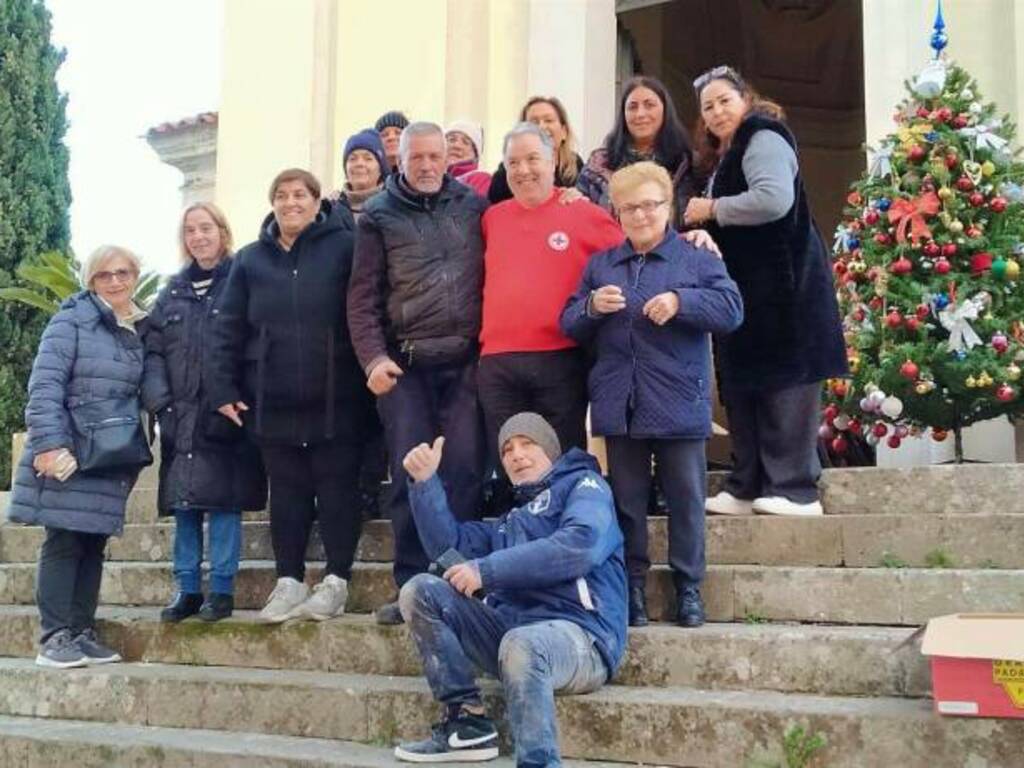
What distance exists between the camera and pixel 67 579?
4398 mm

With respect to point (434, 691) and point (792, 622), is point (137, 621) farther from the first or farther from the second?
point (792, 622)

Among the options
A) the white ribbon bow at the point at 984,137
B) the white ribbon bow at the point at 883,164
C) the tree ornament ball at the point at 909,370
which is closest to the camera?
the tree ornament ball at the point at 909,370

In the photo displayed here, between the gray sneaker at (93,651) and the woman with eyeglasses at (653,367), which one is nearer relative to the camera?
the woman with eyeglasses at (653,367)

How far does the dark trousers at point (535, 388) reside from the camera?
157 inches

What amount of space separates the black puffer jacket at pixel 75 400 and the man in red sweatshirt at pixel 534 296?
1449 mm

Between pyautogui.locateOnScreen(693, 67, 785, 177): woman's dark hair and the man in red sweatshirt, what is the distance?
1.90 feet

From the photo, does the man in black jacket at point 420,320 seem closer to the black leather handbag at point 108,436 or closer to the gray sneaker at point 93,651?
the black leather handbag at point 108,436

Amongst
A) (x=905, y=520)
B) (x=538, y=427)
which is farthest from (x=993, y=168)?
(x=538, y=427)

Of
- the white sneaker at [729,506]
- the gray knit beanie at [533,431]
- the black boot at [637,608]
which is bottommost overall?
the black boot at [637,608]

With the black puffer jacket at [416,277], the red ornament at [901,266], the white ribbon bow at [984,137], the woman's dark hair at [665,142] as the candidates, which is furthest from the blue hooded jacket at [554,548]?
the white ribbon bow at [984,137]

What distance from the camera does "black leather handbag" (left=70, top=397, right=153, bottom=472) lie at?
4379mm

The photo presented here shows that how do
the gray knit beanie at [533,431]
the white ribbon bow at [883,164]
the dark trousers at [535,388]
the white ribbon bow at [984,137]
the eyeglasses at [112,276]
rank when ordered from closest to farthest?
the gray knit beanie at [533,431] < the dark trousers at [535,388] < the eyeglasses at [112,276] < the white ribbon bow at [984,137] < the white ribbon bow at [883,164]

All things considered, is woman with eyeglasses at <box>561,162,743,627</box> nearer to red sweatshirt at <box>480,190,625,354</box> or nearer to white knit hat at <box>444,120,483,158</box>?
red sweatshirt at <box>480,190,625,354</box>

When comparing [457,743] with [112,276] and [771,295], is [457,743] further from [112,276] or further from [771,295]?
[112,276]
